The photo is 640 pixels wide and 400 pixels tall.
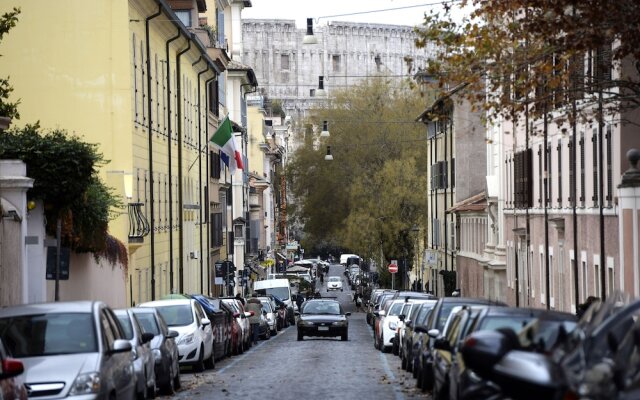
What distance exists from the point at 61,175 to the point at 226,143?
25.3 m

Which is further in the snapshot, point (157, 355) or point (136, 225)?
point (136, 225)

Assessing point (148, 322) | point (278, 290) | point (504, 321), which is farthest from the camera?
point (278, 290)

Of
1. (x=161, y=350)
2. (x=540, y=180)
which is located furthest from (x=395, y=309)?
(x=161, y=350)

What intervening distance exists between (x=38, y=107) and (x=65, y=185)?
11104 millimetres

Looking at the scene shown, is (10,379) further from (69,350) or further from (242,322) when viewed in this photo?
(242,322)

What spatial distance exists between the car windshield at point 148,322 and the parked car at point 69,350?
625cm

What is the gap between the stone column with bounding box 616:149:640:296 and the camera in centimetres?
2838

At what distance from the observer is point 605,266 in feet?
112

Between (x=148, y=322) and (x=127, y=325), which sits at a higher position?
(x=127, y=325)

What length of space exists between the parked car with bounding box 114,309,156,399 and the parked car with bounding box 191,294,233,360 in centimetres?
1196

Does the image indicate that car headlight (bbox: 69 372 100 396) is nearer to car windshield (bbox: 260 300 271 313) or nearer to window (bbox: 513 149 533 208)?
window (bbox: 513 149 533 208)

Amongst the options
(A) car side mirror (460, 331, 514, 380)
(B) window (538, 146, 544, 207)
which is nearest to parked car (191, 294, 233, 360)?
(B) window (538, 146, 544, 207)

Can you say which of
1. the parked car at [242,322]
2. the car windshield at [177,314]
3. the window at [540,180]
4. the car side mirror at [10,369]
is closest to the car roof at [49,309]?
the car side mirror at [10,369]

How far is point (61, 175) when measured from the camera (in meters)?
29.3
